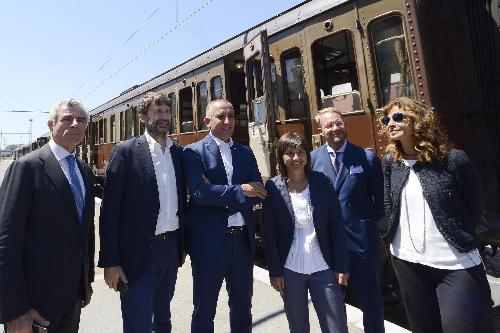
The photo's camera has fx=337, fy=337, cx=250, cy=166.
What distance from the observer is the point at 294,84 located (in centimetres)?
501

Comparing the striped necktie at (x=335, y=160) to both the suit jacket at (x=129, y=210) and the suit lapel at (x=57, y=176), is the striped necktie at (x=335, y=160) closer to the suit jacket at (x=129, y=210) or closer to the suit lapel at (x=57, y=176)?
the suit jacket at (x=129, y=210)

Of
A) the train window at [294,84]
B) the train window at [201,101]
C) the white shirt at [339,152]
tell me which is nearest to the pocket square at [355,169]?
the white shirt at [339,152]

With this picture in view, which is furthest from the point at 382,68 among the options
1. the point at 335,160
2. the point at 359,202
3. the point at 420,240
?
the point at 420,240

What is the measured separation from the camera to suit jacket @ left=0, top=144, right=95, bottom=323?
1.66 m

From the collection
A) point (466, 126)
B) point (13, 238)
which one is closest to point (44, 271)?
point (13, 238)

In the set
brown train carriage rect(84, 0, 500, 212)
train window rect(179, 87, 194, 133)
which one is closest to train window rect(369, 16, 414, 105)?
brown train carriage rect(84, 0, 500, 212)

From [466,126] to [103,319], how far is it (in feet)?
14.8

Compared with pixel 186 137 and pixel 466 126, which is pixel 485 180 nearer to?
pixel 466 126

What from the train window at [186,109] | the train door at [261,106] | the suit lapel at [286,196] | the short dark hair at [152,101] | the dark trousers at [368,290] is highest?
the train window at [186,109]

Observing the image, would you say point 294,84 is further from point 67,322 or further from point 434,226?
point 67,322

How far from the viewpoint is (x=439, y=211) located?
1.89m

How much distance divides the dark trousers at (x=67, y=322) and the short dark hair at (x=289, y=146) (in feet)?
5.04

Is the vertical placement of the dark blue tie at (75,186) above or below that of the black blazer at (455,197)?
above

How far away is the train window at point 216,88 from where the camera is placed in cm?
670
